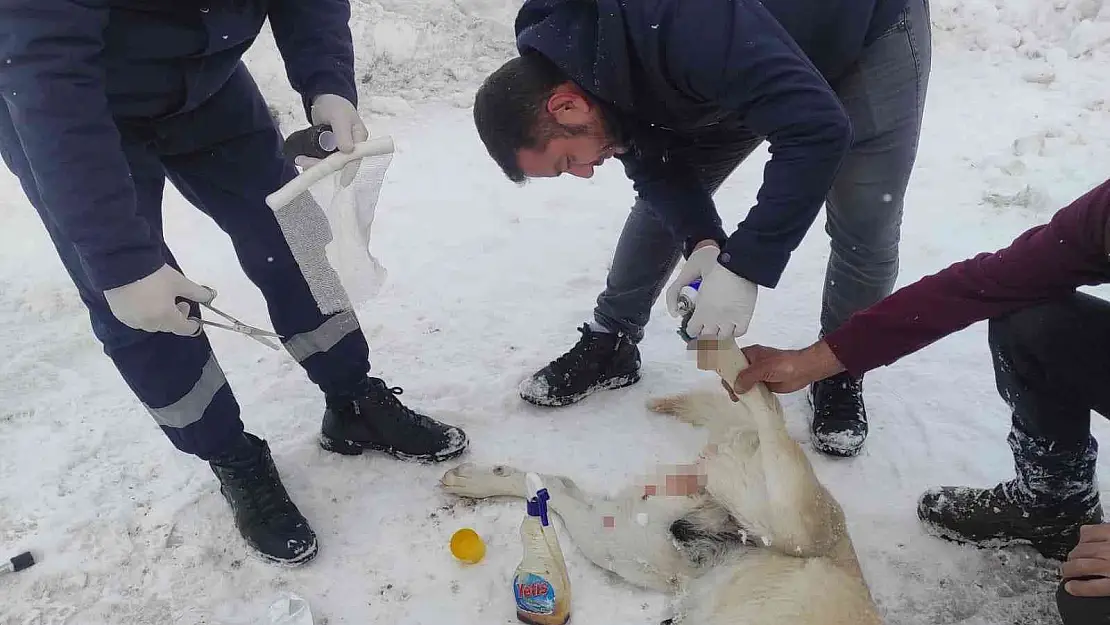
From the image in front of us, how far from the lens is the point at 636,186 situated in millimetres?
2180

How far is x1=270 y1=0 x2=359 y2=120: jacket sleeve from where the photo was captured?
186 centimetres

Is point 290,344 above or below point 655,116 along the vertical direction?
below

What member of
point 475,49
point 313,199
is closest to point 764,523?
point 313,199

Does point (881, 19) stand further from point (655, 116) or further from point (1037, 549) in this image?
A: point (1037, 549)

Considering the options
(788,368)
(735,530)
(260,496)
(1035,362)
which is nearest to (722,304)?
(788,368)

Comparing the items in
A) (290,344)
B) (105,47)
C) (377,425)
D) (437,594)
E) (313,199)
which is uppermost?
(105,47)

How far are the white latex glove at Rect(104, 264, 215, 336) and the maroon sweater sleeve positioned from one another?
144 cm

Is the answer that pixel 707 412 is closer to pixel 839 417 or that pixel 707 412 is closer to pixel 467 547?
pixel 839 417

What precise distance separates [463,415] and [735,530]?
3.18 ft

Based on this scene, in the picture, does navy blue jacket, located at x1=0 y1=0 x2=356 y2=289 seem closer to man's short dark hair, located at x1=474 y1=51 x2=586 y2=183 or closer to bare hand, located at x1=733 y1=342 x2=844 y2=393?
man's short dark hair, located at x1=474 y1=51 x2=586 y2=183

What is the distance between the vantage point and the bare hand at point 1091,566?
1368mm

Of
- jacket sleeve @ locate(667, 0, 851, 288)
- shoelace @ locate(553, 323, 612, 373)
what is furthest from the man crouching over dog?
shoelace @ locate(553, 323, 612, 373)

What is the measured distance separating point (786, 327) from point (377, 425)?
4.96ft

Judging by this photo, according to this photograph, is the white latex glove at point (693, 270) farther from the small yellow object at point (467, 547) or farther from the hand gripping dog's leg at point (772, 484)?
the small yellow object at point (467, 547)
